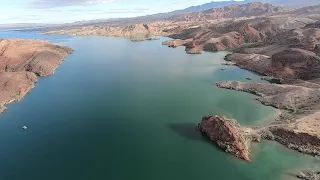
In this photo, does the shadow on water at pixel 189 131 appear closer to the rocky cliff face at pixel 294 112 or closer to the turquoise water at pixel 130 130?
the turquoise water at pixel 130 130

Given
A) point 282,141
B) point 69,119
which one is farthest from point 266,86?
point 69,119

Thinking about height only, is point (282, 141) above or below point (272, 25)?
below

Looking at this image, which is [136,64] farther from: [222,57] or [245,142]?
[245,142]

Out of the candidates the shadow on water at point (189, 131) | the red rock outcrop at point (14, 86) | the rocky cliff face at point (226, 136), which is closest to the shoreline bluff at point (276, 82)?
the rocky cliff face at point (226, 136)

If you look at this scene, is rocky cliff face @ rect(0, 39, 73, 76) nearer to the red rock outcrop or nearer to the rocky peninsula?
the rocky peninsula

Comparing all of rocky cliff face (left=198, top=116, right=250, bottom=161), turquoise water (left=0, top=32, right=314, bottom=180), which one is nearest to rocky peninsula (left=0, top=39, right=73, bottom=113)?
turquoise water (left=0, top=32, right=314, bottom=180)
